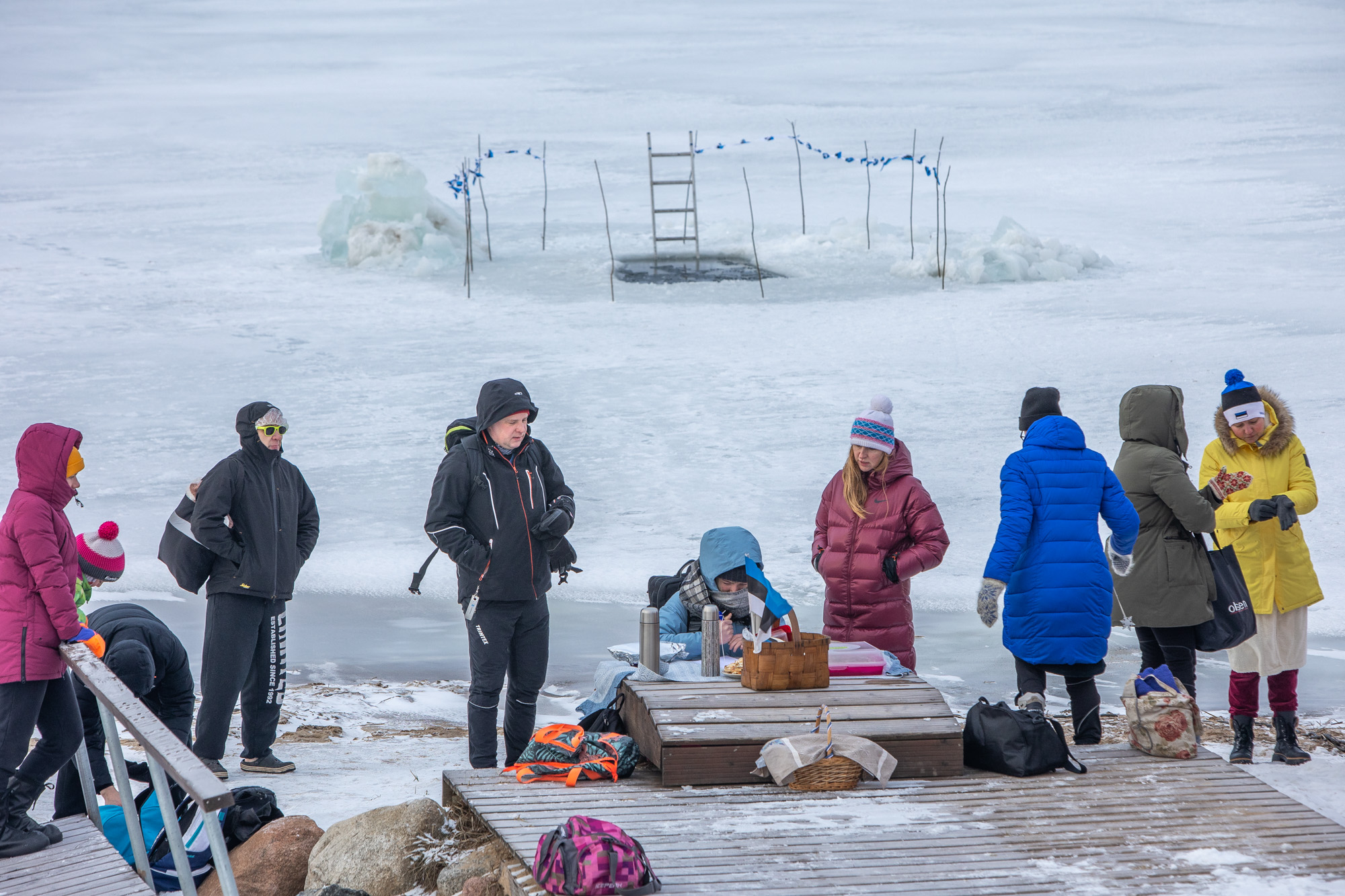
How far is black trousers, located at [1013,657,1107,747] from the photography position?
4.13m

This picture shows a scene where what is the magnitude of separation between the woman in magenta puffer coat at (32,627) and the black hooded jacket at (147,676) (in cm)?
27

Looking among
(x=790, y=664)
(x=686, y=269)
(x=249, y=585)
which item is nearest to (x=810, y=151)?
(x=686, y=269)

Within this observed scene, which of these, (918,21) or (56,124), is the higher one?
(918,21)

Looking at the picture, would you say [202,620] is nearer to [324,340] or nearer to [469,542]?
[469,542]

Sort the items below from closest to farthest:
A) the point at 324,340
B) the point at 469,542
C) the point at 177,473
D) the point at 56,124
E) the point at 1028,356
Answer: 1. the point at 469,542
2. the point at 177,473
3. the point at 1028,356
4. the point at 324,340
5. the point at 56,124

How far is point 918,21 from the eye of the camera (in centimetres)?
3825

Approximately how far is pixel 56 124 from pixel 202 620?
20858 mm

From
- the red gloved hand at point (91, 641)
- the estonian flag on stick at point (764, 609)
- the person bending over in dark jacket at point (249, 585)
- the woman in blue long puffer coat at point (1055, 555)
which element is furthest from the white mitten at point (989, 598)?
the red gloved hand at point (91, 641)

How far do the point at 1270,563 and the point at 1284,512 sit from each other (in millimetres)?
206

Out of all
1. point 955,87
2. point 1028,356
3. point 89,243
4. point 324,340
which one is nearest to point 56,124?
point 89,243

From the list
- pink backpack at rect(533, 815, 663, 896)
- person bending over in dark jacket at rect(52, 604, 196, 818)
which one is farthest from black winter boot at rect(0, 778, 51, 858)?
pink backpack at rect(533, 815, 663, 896)

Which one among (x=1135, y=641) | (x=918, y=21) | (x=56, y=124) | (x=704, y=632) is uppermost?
(x=918, y=21)

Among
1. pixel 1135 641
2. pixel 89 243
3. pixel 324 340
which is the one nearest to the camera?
pixel 1135 641

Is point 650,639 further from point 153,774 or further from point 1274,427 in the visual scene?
point 1274,427
